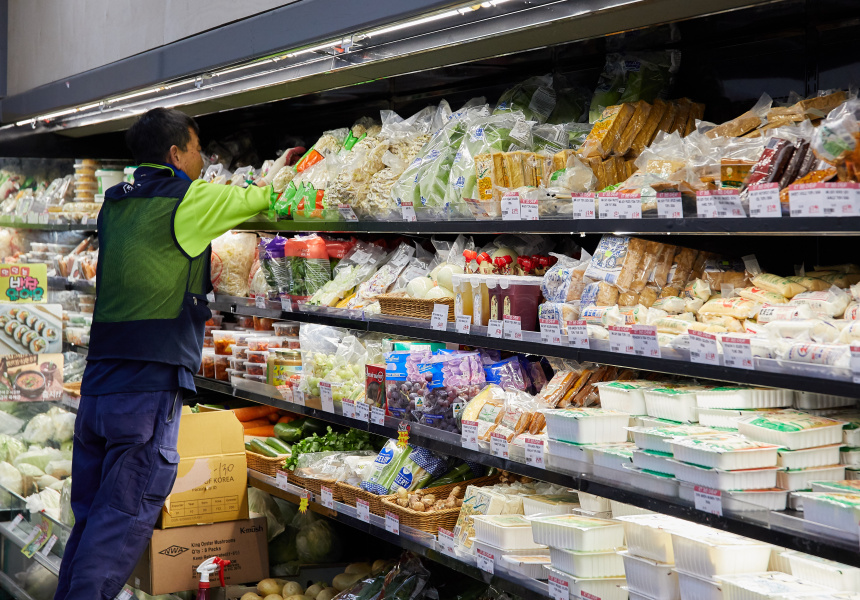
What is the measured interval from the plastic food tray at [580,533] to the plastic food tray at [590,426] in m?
0.23

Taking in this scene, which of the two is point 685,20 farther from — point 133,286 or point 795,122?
point 133,286

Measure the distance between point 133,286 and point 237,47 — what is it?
1072 millimetres

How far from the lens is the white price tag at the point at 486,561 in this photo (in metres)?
2.79

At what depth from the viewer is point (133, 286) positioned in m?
3.72

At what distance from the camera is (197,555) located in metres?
3.83

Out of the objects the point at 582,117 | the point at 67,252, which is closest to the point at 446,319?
the point at 582,117

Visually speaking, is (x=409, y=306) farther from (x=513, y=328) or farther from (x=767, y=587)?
(x=767, y=587)

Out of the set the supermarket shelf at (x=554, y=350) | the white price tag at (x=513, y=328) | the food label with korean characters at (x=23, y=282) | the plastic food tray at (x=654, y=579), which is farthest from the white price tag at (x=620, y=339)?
the food label with korean characters at (x=23, y=282)

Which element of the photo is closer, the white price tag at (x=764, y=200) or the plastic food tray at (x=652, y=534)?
the white price tag at (x=764, y=200)

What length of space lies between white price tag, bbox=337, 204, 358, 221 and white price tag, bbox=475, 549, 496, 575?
1.49 metres

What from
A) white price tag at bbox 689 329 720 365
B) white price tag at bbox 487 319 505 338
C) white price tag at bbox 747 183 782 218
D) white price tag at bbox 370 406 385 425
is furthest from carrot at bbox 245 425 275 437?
white price tag at bbox 747 183 782 218

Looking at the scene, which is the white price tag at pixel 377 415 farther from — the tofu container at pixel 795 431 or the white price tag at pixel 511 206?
the tofu container at pixel 795 431

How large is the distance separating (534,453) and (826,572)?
0.89 metres

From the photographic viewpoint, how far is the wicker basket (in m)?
3.29
